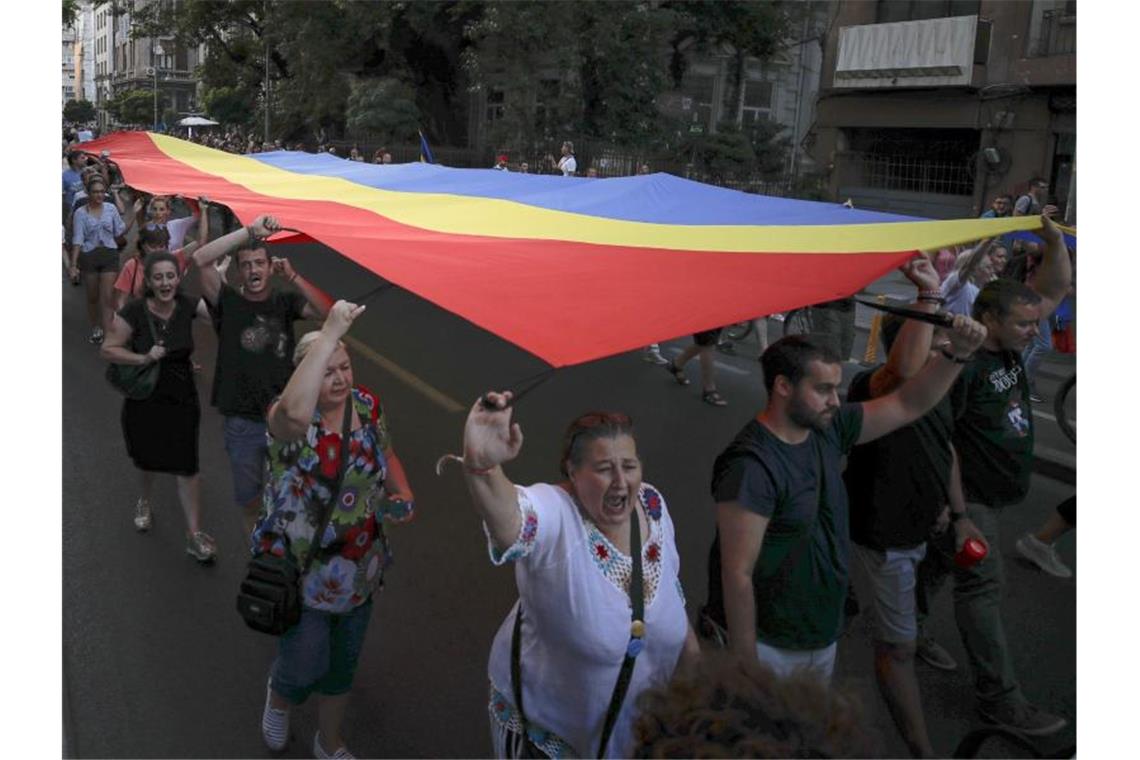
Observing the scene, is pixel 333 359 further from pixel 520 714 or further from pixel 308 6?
pixel 308 6

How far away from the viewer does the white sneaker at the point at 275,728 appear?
3906 millimetres

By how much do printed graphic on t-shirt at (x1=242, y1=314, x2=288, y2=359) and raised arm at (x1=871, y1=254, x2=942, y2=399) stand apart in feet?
9.38

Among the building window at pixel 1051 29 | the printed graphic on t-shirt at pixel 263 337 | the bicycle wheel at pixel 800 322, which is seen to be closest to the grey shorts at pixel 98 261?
the printed graphic on t-shirt at pixel 263 337

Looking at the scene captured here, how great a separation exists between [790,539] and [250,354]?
3.02 meters

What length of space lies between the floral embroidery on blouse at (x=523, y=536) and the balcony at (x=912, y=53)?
2075 centimetres

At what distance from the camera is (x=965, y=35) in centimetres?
2078

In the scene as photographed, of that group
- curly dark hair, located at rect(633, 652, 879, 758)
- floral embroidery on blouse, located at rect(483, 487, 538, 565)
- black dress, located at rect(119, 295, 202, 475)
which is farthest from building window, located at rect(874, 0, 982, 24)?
curly dark hair, located at rect(633, 652, 879, 758)

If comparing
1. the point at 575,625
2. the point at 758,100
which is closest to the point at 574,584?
the point at 575,625

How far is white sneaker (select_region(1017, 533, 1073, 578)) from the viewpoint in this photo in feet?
18.6

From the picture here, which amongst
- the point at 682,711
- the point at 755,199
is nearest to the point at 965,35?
the point at 755,199

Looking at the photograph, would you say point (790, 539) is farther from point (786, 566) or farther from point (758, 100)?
point (758, 100)

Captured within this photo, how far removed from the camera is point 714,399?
922cm

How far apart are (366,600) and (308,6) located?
25.3 meters

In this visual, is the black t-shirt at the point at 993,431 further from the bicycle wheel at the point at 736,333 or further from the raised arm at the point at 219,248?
the bicycle wheel at the point at 736,333
